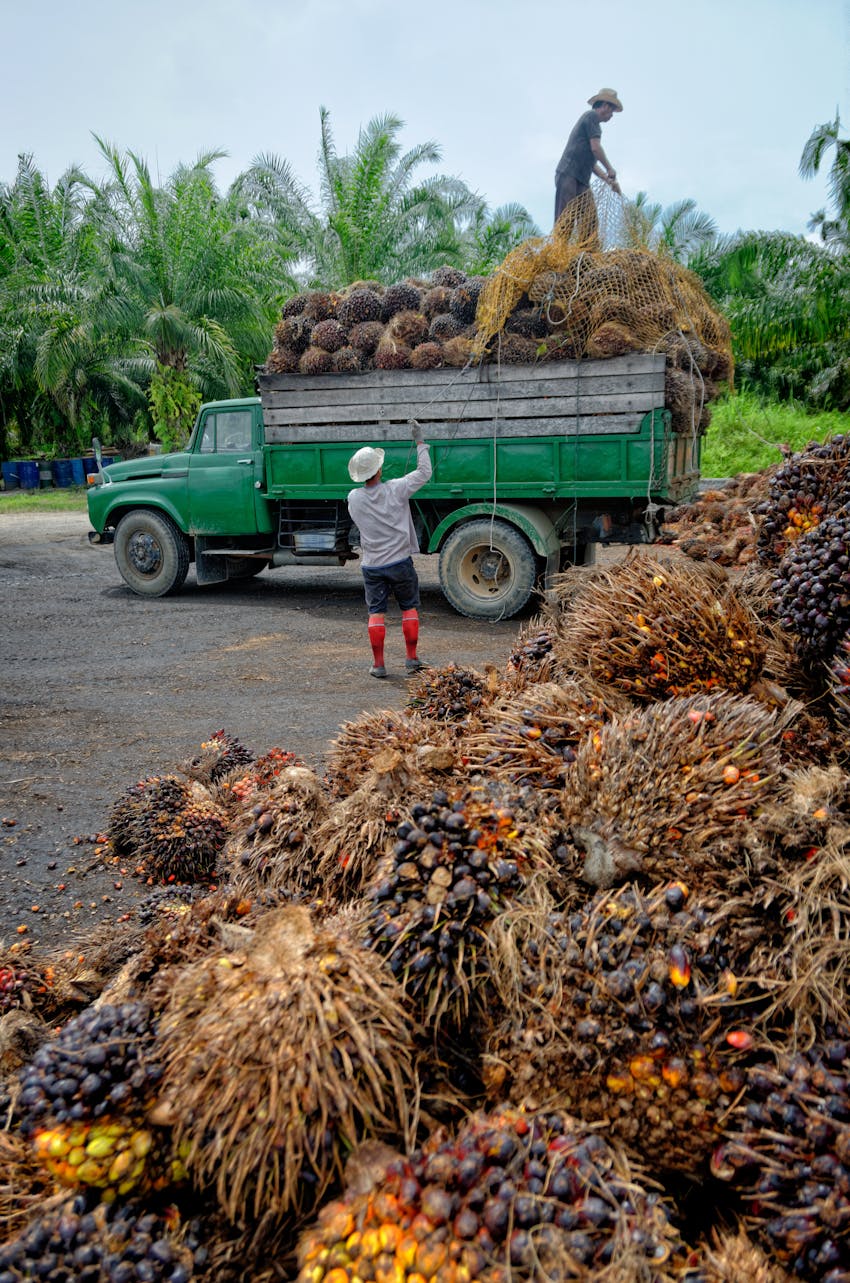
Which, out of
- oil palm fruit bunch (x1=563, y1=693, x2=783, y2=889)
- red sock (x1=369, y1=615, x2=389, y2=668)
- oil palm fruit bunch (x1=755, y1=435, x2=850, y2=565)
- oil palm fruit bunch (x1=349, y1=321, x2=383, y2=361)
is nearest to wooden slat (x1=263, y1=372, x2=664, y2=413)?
oil palm fruit bunch (x1=349, y1=321, x2=383, y2=361)

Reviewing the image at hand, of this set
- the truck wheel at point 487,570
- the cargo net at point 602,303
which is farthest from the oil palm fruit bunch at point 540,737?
the truck wheel at point 487,570

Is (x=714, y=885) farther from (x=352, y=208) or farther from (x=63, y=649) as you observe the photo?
(x=352, y=208)

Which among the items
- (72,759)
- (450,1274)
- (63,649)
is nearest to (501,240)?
(63,649)

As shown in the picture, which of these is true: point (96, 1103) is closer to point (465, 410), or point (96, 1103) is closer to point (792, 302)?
point (465, 410)

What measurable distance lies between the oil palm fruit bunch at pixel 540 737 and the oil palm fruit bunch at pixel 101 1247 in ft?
4.65

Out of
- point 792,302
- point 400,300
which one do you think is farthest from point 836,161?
point 400,300

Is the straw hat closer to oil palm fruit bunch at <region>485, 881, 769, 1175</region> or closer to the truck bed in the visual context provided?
the truck bed

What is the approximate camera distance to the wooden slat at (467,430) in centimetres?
932

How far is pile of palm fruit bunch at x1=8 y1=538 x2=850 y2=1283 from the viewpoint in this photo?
5.49 feet

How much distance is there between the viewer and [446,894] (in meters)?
2.14

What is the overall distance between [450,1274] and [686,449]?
990 centimetres

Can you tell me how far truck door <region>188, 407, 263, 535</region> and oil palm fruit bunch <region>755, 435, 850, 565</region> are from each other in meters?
8.57

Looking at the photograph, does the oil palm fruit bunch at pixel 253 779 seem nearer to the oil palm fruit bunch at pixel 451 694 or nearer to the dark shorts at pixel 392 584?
the oil palm fruit bunch at pixel 451 694

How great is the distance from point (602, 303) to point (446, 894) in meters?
8.08
